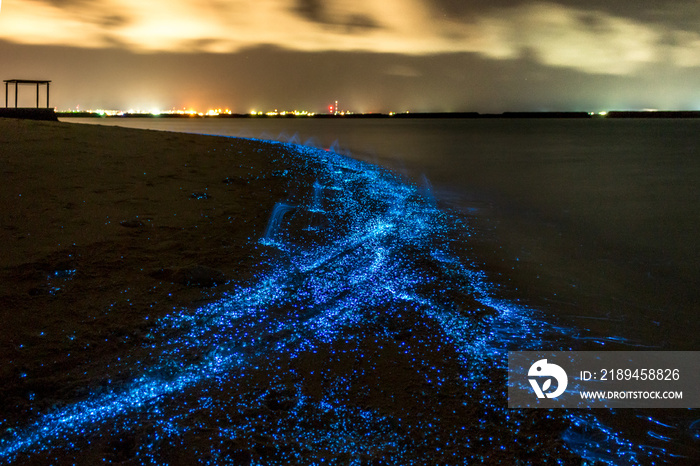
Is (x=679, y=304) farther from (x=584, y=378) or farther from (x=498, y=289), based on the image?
(x=584, y=378)

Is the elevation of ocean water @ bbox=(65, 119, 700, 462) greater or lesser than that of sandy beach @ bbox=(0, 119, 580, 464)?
greater

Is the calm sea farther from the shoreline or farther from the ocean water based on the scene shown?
the shoreline

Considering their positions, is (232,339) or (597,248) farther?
(597,248)

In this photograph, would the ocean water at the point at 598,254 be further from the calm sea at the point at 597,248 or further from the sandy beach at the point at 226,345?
the sandy beach at the point at 226,345

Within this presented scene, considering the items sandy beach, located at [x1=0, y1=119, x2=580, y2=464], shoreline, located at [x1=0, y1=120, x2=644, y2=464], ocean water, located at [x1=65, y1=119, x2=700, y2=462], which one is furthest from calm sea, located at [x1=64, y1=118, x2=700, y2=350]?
sandy beach, located at [x1=0, y1=119, x2=580, y2=464]

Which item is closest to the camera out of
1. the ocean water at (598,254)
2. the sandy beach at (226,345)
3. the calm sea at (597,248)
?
the sandy beach at (226,345)

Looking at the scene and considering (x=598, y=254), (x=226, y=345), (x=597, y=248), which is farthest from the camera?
(x=597, y=248)

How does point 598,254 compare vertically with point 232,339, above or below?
above

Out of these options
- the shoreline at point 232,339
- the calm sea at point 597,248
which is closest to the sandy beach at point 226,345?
the shoreline at point 232,339

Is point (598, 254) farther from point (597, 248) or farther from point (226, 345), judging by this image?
point (226, 345)

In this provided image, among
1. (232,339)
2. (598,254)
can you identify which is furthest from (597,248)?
(232,339)
